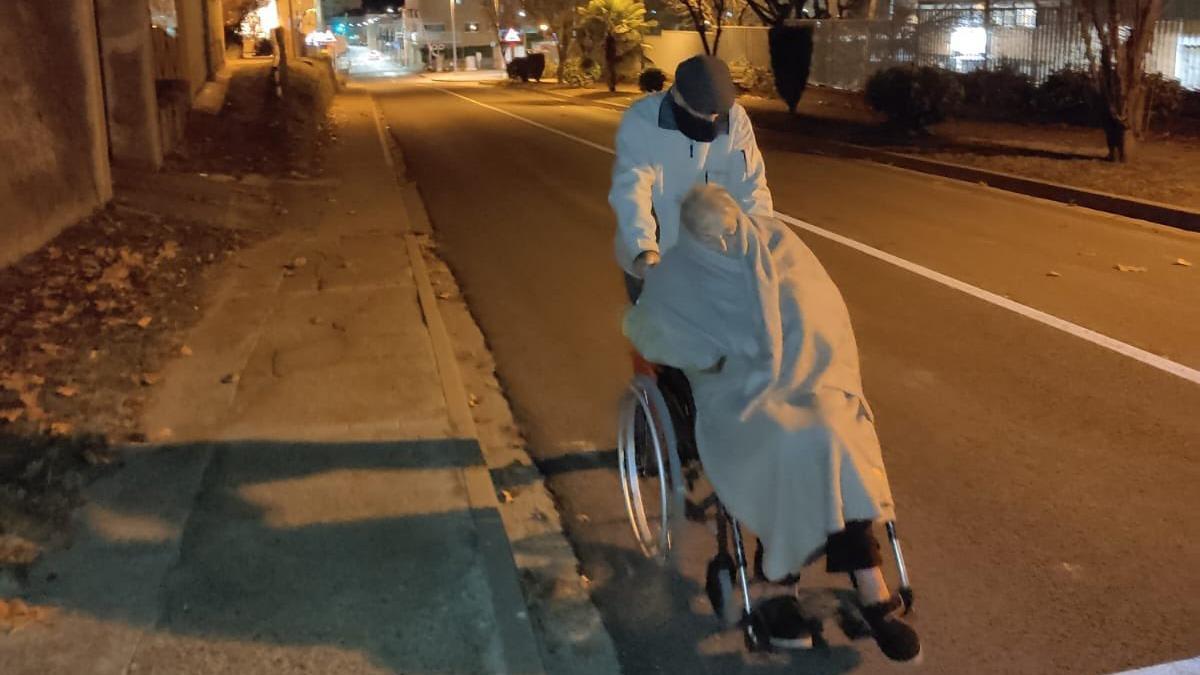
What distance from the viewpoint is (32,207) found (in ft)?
33.5

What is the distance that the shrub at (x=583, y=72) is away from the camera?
1956 inches

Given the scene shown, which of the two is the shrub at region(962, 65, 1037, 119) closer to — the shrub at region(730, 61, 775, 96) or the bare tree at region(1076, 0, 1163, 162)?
the bare tree at region(1076, 0, 1163, 162)

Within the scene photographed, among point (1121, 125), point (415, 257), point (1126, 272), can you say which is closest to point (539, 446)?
point (415, 257)

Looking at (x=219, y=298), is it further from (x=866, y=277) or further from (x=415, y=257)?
(x=866, y=277)

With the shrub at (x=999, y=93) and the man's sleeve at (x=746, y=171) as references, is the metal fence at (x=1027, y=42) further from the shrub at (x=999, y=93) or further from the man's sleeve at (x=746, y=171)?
the man's sleeve at (x=746, y=171)

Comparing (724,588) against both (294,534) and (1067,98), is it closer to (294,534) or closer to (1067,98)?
(294,534)

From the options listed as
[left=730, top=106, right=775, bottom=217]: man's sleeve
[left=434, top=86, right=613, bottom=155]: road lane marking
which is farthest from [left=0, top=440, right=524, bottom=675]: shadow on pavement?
[left=434, top=86, right=613, bottom=155]: road lane marking

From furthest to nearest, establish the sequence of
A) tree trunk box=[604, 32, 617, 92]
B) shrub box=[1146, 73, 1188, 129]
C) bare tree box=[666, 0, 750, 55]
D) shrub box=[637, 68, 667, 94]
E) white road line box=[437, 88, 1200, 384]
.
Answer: tree trunk box=[604, 32, 617, 92]
shrub box=[637, 68, 667, 94]
bare tree box=[666, 0, 750, 55]
shrub box=[1146, 73, 1188, 129]
white road line box=[437, 88, 1200, 384]

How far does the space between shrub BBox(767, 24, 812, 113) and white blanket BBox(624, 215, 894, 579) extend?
2361cm

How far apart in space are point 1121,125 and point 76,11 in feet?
43.0

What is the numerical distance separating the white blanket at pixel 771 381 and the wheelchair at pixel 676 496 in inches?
8.7

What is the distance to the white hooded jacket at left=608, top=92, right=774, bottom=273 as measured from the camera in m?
4.62

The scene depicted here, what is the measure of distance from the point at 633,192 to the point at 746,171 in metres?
0.48

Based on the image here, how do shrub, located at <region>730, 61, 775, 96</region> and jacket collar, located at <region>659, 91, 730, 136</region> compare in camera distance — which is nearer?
jacket collar, located at <region>659, 91, 730, 136</region>
